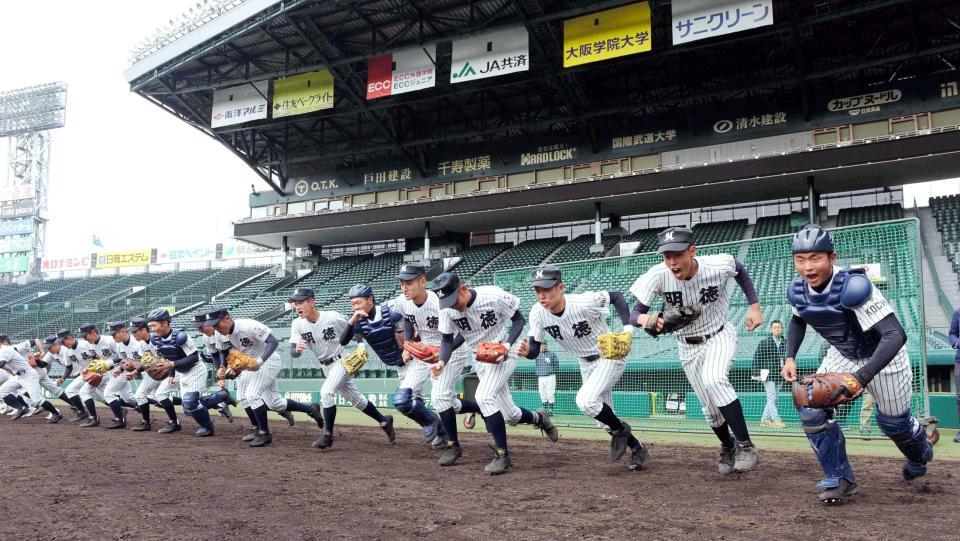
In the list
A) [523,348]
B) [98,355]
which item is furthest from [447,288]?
[98,355]

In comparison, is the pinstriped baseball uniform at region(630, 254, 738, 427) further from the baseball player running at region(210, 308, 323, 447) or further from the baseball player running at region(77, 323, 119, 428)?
the baseball player running at region(77, 323, 119, 428)

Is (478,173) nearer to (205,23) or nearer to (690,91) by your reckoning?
(690,91)

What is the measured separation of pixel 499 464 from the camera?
229 inches

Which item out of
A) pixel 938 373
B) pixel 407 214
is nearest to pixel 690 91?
pixel 407 214

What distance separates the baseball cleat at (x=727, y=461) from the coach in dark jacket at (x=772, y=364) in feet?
13.8

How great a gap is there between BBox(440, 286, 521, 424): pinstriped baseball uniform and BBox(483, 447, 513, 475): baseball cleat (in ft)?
1.44

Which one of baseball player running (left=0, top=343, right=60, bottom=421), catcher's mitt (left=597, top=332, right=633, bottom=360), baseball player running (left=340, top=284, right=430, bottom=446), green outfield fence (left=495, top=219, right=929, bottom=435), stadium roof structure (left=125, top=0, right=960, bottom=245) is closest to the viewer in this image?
catcher's mitt (left=597, top=332, right=633, bottom=360)

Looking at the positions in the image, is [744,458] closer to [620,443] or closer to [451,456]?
[620,443]

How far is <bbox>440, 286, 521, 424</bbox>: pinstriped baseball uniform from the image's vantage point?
6.33m

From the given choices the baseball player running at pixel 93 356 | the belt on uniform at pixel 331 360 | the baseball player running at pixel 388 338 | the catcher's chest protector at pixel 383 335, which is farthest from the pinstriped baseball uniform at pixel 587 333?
the baseball player running at pixel 93 356

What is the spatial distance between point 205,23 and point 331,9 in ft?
17.3

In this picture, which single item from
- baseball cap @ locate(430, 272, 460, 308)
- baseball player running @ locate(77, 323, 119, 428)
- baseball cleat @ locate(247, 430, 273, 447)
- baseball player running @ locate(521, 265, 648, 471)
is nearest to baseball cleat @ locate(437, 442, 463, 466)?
baseball player running @ locate(521, 265, 648, 471)

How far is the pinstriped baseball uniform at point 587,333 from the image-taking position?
591 centimetres

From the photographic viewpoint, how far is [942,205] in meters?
20.8
